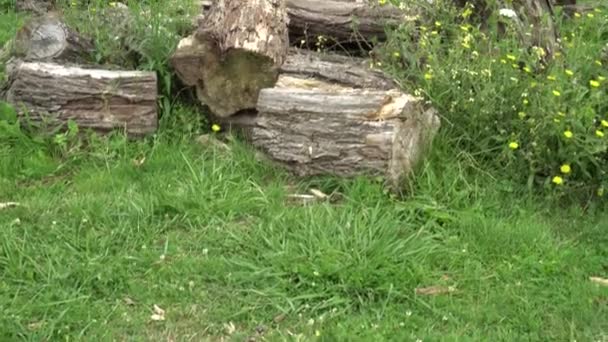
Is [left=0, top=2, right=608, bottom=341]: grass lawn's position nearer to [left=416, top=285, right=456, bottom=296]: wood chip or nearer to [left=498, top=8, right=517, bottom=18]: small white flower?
[left=416, top=285, right=456, bottom=296]: wood chip

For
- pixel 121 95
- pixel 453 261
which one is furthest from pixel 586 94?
pixel 121 95

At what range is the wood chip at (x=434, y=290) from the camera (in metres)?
4.25

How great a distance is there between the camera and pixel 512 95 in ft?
17.9

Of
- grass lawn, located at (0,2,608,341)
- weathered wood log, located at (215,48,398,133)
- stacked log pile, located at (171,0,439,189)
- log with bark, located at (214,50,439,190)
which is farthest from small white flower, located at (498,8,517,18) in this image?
grass lawn, located at (0,2,608,341)

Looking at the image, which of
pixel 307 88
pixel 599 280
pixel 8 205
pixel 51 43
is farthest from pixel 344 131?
pixel 51 43

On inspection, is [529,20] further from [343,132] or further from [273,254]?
[273,254]

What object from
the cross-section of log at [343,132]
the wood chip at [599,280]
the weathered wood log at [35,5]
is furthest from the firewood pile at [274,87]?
the weathered wood log at [35,5]

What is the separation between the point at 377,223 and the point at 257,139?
40.6 inches

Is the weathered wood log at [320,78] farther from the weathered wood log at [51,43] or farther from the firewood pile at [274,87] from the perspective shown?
the weathered wood log at [51,43]

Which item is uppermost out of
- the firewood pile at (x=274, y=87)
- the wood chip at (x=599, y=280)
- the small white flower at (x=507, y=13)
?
the small white flower at (x=507, y=13)

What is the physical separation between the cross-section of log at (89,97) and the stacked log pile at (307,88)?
37 centimetres

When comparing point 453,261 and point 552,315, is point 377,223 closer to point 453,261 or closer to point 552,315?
point 453,261

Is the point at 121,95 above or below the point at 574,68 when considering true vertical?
below

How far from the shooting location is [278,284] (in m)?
4.23
